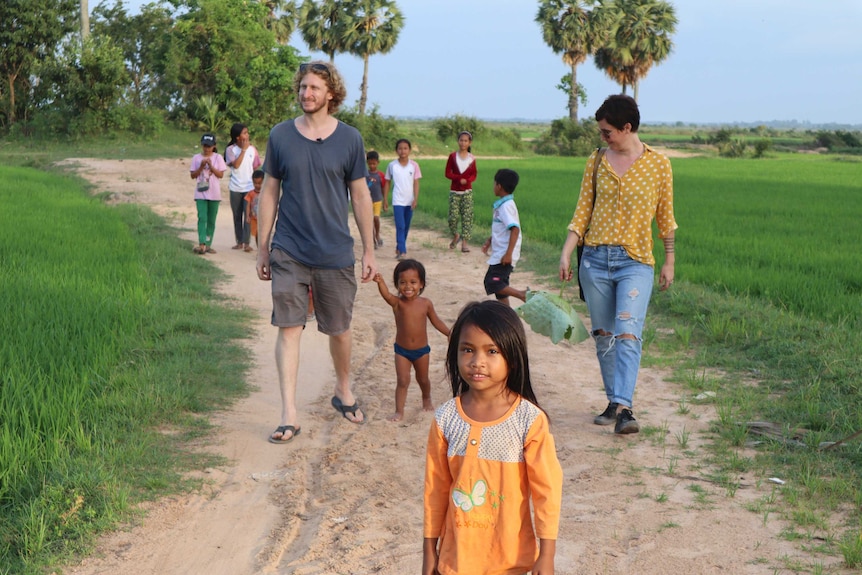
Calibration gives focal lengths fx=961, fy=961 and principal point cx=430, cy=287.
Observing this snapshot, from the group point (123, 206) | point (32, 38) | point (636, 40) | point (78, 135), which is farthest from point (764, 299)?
point (636, 40)

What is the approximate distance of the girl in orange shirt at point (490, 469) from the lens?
2.55m

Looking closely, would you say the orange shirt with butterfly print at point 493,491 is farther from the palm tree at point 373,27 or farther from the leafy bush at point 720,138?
the leafy bush at point 720,138

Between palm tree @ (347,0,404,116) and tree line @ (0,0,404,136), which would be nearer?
tree line @ (0,0,404,136)

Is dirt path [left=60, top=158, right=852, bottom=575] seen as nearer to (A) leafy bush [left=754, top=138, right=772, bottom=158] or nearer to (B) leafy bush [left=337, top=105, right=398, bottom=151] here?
(B) leafy bush [left=337, top=105, right=398, bottom=151]

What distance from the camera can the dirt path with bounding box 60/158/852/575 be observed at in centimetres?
371

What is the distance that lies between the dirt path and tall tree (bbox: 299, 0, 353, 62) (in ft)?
153

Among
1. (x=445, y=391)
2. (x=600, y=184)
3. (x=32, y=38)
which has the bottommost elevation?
(x=445, y=391)

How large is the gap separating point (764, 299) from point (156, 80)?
34.0 metres

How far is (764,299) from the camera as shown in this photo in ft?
29.4

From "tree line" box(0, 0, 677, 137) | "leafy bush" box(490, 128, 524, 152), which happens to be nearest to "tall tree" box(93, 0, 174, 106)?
"tree line" box(0, 0, 677, 137)

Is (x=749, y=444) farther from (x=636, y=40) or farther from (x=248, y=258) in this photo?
(x=636, y=40)

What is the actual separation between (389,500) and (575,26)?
169 feet

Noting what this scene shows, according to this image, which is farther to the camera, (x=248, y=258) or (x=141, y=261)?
(x=248, y=258)

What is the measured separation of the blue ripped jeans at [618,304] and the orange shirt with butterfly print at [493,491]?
2736mm
